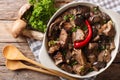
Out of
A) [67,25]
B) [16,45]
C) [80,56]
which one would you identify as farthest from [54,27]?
[16,45]

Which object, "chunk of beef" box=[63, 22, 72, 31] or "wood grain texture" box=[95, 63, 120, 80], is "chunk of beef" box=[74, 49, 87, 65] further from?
"wood grain texture" box=[95, 63, 120, 80]

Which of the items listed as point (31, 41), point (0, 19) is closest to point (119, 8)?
point (31, 41)

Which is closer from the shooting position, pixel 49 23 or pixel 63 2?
pixel 49 23

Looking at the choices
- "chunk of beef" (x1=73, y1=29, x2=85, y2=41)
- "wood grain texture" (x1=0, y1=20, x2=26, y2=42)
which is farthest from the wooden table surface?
"chunk of beef" (x1=73, y1=29, x2=85, y2=41)

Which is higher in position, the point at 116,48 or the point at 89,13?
the point at 89,13

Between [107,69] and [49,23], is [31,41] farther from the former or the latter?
[107,69]

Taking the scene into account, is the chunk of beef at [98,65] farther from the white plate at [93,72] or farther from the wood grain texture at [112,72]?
the wood grain texture at [112,72]

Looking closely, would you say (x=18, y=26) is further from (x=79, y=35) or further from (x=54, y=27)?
(x=79, y=35)

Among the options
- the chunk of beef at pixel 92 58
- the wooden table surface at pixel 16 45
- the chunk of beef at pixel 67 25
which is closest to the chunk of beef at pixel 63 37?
the chunk of beef at pixel 67 25
